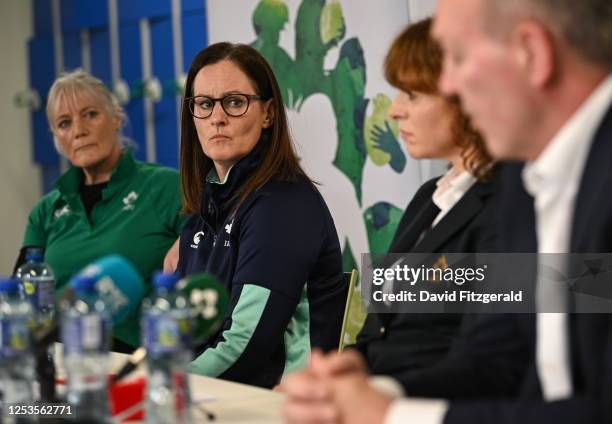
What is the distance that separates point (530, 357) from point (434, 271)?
48 cm

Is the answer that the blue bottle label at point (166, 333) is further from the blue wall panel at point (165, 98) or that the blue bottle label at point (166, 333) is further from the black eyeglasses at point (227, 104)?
the blue wall panel at point (165, 98)

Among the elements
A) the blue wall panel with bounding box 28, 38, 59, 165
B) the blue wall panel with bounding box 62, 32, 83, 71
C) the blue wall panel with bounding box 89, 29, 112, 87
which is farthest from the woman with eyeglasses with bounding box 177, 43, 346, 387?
the blue wall panel with bounding box 28, 38, 59, 165

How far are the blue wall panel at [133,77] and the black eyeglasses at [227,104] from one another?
8.39ft

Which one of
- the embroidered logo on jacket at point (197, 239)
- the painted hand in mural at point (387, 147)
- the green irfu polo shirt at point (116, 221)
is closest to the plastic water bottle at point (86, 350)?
the embroidered logo on jacket at point (197, 239)

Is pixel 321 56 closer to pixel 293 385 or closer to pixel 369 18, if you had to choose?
pixel 369 18

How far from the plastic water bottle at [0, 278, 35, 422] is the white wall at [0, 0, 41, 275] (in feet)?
15.0

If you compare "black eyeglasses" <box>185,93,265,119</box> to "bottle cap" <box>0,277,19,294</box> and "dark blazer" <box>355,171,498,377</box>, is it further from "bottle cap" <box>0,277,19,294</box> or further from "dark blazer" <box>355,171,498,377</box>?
"bottle cap" <box>0,277,19,294</box>

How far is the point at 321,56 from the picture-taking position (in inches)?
147

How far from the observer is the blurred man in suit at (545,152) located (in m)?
1.14

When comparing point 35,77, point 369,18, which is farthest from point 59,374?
point 35,77

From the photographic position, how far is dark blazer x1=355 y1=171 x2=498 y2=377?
184 centimetres

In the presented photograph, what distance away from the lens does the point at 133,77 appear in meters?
5.27

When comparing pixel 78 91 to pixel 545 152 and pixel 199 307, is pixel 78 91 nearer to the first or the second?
pixel 199 307

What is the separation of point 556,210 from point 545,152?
8cm
